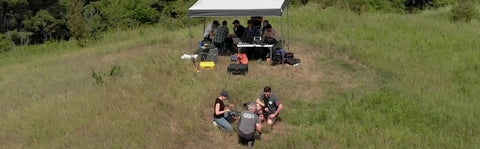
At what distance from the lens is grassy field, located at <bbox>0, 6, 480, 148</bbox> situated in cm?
1009

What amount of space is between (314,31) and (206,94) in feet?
32.5

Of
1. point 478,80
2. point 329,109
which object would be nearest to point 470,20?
point 478,80

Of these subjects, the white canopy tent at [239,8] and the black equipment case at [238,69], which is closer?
the black equipment case at [238,69]

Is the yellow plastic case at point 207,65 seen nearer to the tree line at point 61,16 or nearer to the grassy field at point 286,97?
the grassy field at point 286,97

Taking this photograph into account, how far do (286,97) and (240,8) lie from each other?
10.9 ft

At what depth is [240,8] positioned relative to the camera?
14453 mm

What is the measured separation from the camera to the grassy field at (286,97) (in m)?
10.1

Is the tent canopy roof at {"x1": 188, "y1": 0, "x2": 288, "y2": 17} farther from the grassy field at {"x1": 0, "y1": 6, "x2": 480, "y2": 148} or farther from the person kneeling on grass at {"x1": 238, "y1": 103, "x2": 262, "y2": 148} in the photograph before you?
the person kneeling on grass at {"x1": 238, "y1": 103, "x2": 262, "y2": 148}

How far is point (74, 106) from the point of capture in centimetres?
1176

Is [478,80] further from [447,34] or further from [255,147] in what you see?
[255,147]

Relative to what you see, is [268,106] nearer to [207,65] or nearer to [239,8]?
[207,65]

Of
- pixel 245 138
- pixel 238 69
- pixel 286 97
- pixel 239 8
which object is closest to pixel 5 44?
pixel 239 8

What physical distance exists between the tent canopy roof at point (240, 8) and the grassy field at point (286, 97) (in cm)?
158

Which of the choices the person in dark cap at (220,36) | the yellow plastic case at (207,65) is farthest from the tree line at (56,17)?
the yellow plastic case at (207,65)
